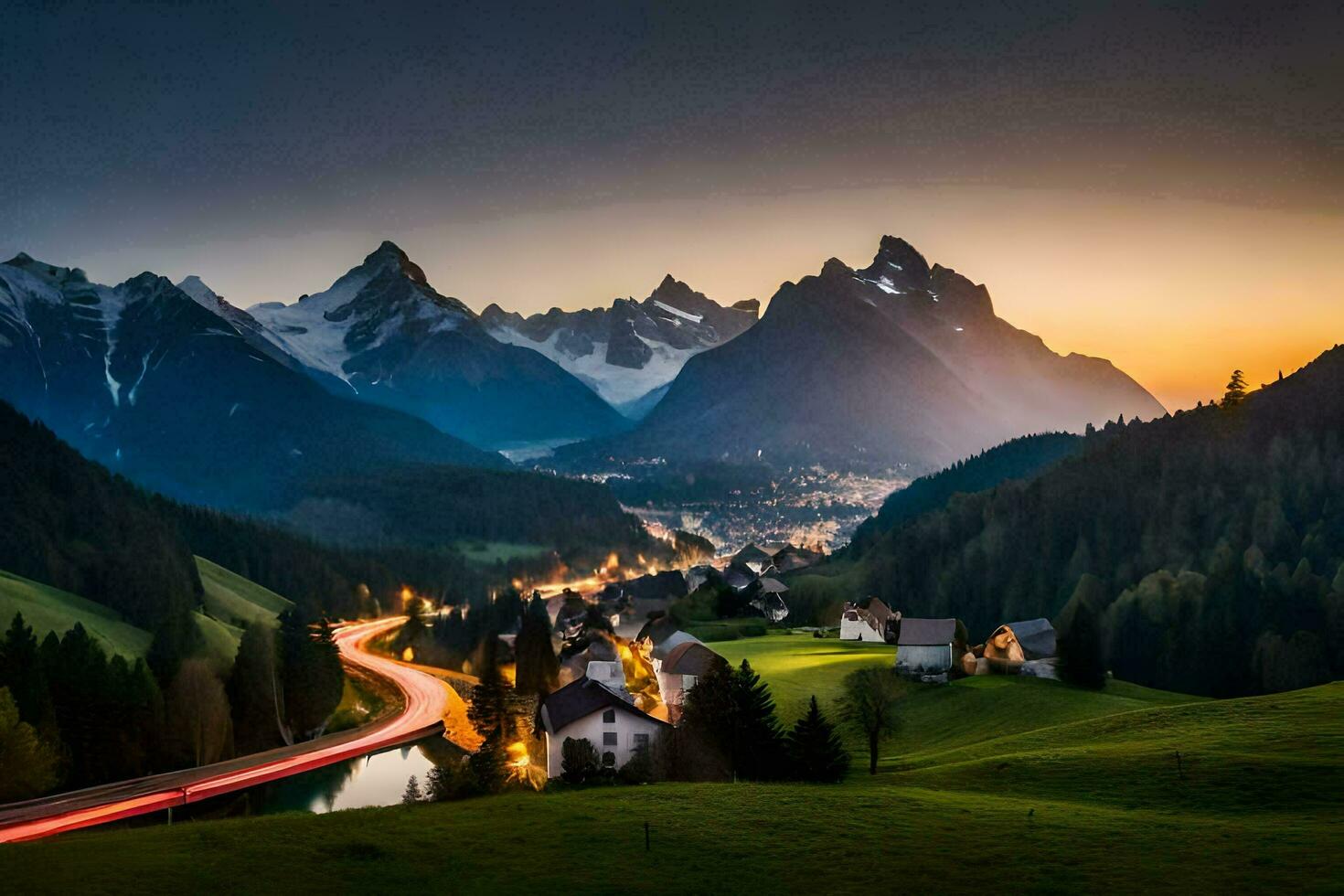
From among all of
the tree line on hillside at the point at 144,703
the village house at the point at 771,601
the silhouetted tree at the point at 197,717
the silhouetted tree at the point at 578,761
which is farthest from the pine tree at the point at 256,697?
the village house at the point at 771,601

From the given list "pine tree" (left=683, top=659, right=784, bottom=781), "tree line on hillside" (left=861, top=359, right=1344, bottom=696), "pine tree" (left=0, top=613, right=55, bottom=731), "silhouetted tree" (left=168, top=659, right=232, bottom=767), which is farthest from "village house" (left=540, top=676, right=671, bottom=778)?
"tree line on hillside" (left=861, top=359, right=1344, bottom=696)

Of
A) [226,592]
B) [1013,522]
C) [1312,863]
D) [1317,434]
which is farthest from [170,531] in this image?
[1317,434]

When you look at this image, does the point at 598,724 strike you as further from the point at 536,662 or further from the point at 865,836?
the point at 536,662

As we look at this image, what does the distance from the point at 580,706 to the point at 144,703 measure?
1472 inches

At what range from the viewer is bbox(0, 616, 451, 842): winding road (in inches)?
2424

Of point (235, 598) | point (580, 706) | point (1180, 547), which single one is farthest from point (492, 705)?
point (1180, 547)

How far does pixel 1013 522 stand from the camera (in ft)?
559

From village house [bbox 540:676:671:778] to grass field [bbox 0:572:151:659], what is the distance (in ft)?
145

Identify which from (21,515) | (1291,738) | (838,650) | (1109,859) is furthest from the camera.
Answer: (21,515)

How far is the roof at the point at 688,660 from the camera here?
87438 millimetres

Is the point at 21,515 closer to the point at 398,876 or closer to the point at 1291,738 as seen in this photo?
the point at 398,876

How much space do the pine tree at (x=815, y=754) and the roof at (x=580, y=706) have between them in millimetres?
11067

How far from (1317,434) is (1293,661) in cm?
6910

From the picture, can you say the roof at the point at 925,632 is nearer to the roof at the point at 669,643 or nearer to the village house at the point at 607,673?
the roof at the point at 669,643
